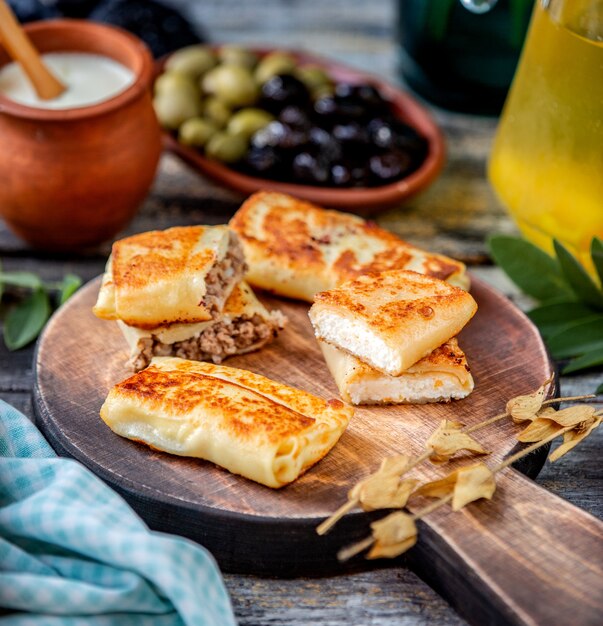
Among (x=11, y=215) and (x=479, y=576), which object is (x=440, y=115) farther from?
(x=479, y=576)

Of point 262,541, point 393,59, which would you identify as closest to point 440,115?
point 393,59

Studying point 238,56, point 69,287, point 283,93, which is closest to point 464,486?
point 69,287

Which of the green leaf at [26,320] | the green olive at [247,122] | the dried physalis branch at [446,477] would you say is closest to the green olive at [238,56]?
the green olive at [247,122]

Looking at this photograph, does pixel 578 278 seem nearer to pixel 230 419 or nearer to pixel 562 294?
pixel 562 294

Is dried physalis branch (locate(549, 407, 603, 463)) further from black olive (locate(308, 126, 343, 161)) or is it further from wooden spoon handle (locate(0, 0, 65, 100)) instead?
wooden spoon handle (locate(0, 0, 65, 100))

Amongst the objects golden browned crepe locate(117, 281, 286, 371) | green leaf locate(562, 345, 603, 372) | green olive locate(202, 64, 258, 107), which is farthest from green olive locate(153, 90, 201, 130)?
green leaf locate(562, 345, 603, 372)
